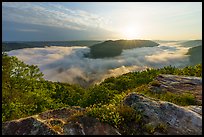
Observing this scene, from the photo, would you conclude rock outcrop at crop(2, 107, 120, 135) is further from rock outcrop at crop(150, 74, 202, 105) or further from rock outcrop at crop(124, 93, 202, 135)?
rock outcrop at crop(150, 74, 202, 105)

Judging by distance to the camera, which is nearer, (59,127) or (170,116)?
(59,127)

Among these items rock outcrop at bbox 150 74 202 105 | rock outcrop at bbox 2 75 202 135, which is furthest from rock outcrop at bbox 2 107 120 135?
rock outcrop at bbox 150 74 202 105

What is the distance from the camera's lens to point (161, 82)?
2488 centimetres

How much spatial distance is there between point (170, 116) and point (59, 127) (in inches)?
213

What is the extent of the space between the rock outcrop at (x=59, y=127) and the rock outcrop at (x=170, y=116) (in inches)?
90.3

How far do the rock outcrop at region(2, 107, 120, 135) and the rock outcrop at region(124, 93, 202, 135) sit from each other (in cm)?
229

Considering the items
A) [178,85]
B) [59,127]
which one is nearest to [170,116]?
[59,127]

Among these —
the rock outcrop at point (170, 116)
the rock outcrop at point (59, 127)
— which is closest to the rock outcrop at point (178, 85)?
the rock outcrop at point (170, 116)

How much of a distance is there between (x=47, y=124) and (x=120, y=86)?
143 feet

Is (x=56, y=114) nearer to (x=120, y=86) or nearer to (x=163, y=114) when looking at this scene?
(x=163, y=114)

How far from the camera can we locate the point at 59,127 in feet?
43.5

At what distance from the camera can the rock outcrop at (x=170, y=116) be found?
13844 mm

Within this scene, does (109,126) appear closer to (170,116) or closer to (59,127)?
(59,127)

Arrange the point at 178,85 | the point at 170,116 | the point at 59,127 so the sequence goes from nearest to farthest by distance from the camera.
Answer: the point at 59,127, the point at 170,116, the point at 178,85
